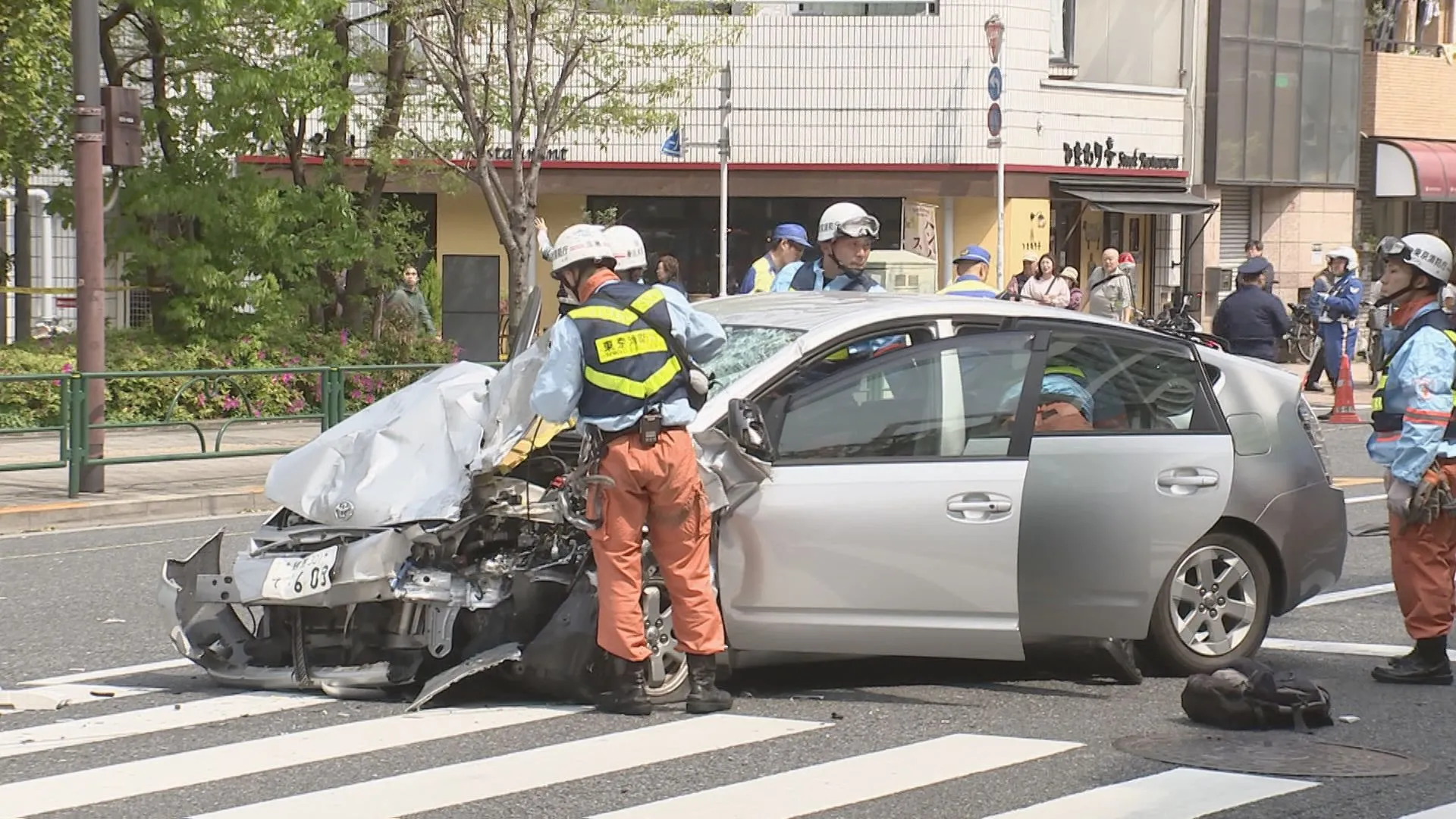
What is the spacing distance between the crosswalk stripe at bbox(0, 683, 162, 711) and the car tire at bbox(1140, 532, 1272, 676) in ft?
13.0

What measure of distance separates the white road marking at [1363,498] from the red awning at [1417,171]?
24361 mm

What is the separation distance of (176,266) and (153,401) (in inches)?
245

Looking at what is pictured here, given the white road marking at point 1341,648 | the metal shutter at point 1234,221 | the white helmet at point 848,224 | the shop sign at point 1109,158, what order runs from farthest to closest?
1. the metal shutter at point 1234,221
2. the shop sign at point 1109,158
3. the white helmet at point 848,224
4. the white road marking at point 1341,648

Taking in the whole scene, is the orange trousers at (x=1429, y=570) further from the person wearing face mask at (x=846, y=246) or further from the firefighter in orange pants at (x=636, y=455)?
the person wearing face mask at (x=846, y=246)

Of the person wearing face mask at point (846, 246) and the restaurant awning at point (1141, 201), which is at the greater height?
the restaurant awning at point (1141, 201)

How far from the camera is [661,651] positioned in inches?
290

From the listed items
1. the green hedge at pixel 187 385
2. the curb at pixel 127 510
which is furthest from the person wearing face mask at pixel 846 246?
the green hedge at pixel 187 385

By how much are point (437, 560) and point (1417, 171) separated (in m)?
34.6

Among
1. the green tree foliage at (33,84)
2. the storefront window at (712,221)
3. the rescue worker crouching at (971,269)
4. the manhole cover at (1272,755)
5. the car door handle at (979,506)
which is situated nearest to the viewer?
the manhole cover at (1272,755)

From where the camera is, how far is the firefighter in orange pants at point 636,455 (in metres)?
7.01

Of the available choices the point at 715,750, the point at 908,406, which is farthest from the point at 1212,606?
the point at 715,750

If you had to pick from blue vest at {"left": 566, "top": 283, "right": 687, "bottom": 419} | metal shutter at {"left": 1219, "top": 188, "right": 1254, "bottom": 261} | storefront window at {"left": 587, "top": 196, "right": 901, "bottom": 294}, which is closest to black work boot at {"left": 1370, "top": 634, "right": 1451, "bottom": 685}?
blue vest at {"left": 566, "top": 283, "right": 687, "bottom": 419}

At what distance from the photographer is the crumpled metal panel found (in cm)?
725

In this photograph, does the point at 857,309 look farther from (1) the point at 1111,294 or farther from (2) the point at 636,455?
(1) the point at 1111,294
